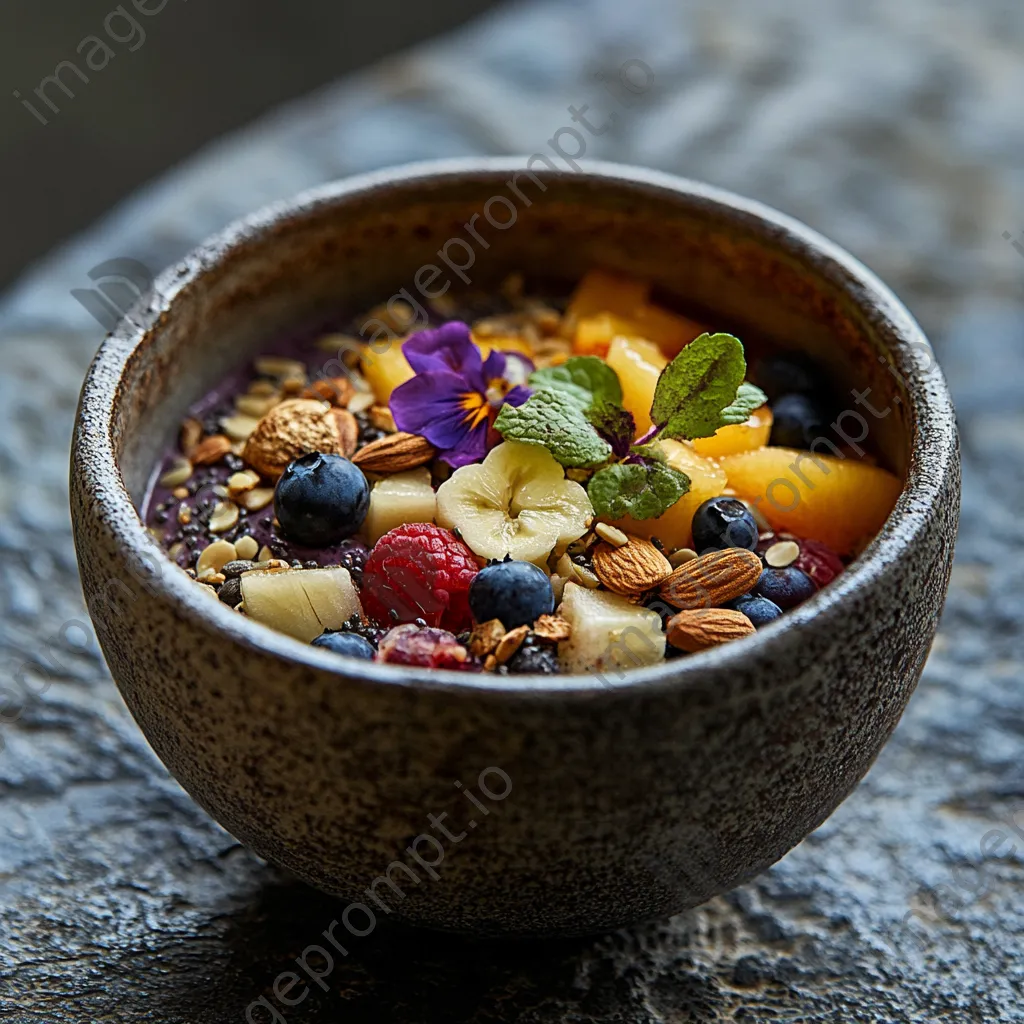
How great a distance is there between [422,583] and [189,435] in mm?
391

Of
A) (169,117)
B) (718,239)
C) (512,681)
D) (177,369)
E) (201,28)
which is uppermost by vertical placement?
(718,239)

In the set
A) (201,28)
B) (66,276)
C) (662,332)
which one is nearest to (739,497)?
(662,332)

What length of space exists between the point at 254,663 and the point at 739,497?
52cm

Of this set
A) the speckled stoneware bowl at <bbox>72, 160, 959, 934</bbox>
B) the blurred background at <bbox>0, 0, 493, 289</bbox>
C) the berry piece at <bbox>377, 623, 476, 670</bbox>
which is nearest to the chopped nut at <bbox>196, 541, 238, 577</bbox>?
the speckled stoneware bowl at <bbox>72, 160, 959, 934</bbox>

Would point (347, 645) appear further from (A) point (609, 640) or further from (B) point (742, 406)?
(B) point (742, 406)

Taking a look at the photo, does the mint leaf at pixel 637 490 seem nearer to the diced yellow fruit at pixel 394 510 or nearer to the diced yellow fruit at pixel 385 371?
the diced yellow fruit at pixel 394 510

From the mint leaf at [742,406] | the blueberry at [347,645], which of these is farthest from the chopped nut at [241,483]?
the mint leaf at [742,406]

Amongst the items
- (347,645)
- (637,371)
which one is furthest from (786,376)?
(347,645)

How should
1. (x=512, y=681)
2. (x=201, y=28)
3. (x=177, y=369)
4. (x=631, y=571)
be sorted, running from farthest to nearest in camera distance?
(x=201, y=28) → (x=177, y=369) → (x=631, y=571) → (x=512, y=681)

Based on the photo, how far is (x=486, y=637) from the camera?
3.83ft

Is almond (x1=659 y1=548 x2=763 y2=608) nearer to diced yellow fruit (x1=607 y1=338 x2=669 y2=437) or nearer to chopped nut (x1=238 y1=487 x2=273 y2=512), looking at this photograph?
diced yellow fruit (x1=607 y1=338 x2=669 y2=437)

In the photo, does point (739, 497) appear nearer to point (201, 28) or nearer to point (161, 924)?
point (161, 924)

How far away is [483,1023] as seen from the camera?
4.34 feet

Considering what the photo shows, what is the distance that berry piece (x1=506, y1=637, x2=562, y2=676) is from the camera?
1153 mm
